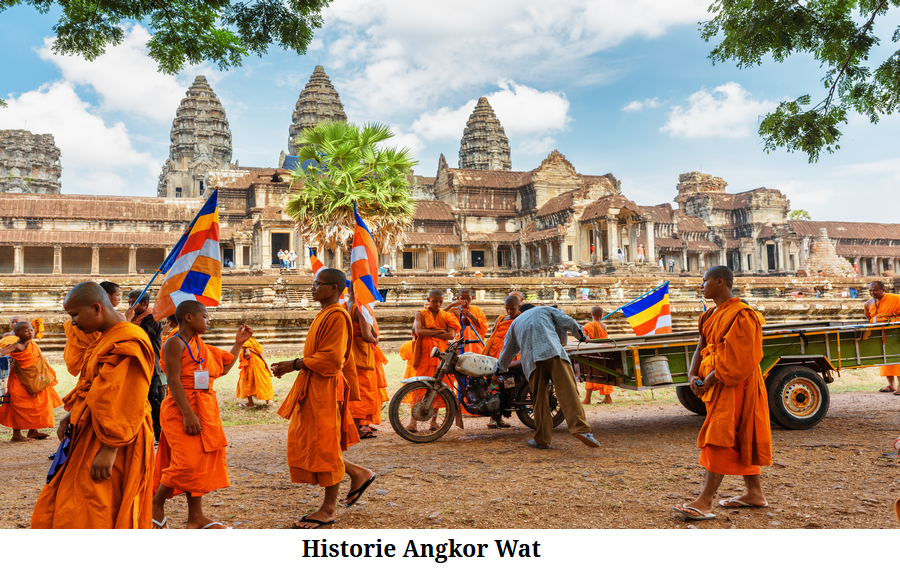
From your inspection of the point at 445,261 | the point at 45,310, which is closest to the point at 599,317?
the point at 45,310

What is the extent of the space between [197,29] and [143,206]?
35517mm

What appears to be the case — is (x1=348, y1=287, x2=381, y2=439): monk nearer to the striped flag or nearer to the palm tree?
the striped flag

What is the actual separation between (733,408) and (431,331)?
3.98 m

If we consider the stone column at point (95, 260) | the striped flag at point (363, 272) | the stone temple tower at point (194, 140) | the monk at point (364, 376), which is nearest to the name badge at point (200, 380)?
the striped flag at point (363, 272)

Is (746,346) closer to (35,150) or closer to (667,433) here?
(667,433)

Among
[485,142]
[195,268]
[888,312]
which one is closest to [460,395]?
[195,268]

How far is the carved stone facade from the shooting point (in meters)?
52.0

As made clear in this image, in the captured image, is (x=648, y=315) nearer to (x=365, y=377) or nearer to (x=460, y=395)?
(x=460, y=395)

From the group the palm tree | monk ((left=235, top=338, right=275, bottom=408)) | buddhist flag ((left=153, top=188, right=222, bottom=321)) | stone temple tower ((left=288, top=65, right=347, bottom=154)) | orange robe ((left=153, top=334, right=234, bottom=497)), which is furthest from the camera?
stone temple tower ((left=288, top=65, right=347, bottom=154))

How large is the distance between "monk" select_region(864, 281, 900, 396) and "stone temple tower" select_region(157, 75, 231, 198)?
55245mm

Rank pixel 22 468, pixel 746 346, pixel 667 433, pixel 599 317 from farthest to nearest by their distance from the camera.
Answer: pixel 599 317
pixel 667 433
pixel 22 468
pixel 746 346

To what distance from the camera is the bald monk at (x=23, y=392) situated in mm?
6684

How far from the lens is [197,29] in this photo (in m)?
7.01

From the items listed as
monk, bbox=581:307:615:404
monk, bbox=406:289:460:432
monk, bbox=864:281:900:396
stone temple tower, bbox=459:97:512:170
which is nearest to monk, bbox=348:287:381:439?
monk, bbox=406:289:460:432
